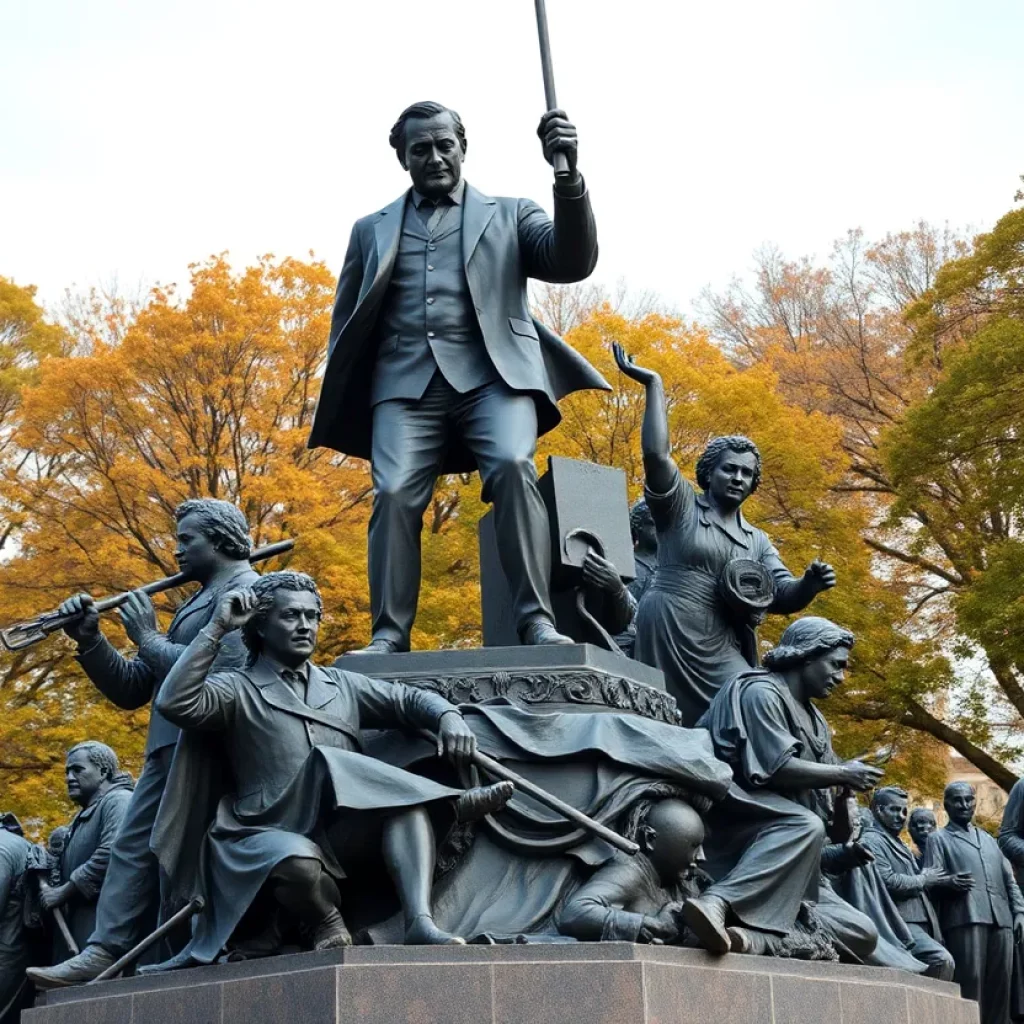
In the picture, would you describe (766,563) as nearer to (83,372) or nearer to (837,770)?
→ (837,770)

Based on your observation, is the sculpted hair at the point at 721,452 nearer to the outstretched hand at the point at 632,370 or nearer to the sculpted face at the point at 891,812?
the outstretched hand at the point at 632,370

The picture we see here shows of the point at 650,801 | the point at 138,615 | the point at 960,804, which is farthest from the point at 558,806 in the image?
the point at 960,804

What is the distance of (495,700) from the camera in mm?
7680

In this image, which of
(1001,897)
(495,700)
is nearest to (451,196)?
(495,700)

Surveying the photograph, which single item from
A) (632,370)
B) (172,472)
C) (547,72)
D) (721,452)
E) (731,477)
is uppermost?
(172,472)

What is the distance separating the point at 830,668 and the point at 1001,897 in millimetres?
7263

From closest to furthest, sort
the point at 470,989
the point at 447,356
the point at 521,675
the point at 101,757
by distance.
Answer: the point at 470,989 → the point at 521,675 → the point at 447,356 → the point at 101,757

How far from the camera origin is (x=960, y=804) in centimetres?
1495

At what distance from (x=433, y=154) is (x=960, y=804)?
8.77m

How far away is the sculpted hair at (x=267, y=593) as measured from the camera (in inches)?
289

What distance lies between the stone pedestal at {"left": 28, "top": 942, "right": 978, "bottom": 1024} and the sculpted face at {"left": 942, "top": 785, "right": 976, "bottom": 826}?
322 inches

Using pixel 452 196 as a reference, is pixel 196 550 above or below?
below

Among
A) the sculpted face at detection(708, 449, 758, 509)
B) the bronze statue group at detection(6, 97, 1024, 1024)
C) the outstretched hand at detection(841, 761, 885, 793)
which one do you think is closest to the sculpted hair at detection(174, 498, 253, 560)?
the bronze statue group at detection(6, 97, 1024, 1024)

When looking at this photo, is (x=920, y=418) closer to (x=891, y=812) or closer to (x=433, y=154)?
(x=891, y=812)
